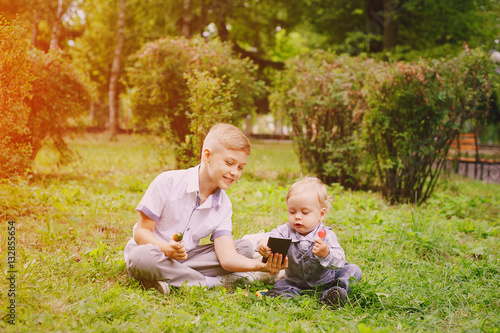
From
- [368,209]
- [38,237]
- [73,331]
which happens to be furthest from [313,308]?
[368,209]

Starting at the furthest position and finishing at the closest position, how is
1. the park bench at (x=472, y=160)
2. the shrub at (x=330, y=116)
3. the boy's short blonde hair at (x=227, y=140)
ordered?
the shrub at (x=330, y=116), the park bench at (x=472, y=160), the boy's short blonde hair at (x=227, y=140)

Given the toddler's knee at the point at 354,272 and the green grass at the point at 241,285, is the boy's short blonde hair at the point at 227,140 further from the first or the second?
the toddler's knee at the point at 354,272

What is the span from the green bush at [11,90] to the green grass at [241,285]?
46cm

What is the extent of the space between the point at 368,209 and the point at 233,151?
3.41m

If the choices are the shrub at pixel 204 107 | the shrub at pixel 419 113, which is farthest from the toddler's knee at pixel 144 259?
the shrub at pixel 419 113

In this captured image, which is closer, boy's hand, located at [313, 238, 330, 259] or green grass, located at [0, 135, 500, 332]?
green grass, located at [0, 135, 500, 332]

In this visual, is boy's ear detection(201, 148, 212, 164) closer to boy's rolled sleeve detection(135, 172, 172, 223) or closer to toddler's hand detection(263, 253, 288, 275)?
boy's rolled sleeve detection(135, 172, 172, 223)

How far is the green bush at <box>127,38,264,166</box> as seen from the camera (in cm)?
799

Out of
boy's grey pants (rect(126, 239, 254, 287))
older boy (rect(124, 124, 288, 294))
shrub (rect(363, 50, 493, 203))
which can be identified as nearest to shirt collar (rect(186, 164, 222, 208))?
older boy (rect(124, 124, 288, 294))

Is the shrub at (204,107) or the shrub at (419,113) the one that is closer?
the shrub at (419,113)

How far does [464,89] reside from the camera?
5.80m

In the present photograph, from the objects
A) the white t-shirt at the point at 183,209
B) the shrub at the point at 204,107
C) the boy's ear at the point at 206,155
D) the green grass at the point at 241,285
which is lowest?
the green grass at the point at 241,285

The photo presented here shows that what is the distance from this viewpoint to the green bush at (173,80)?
799cm

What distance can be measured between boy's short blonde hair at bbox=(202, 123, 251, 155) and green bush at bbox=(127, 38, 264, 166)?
4.87 meters
